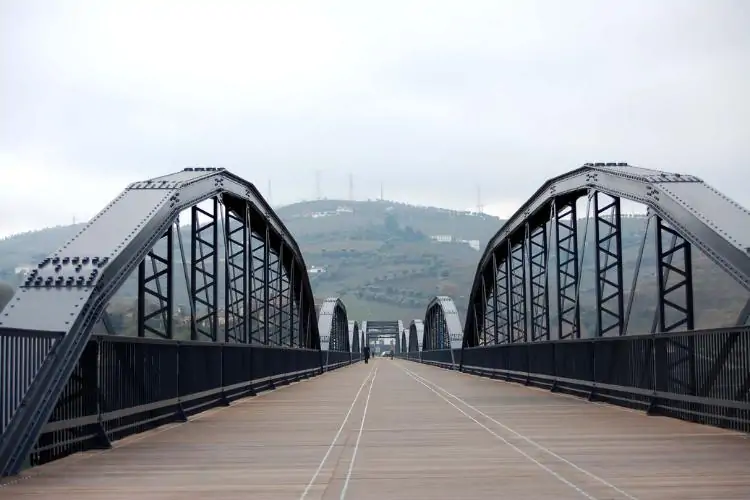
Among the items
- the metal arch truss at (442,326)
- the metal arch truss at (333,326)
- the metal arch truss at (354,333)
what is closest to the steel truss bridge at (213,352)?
the metal arch truss at (442,326)

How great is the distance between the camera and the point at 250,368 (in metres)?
28.0

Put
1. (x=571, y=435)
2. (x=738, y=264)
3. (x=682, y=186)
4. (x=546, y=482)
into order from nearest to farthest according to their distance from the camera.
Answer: (x=546, y=482)
(x=571, y=435)
(x=738, y=264)
(x=682, y=186)

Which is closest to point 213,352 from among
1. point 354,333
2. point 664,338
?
point 664,338

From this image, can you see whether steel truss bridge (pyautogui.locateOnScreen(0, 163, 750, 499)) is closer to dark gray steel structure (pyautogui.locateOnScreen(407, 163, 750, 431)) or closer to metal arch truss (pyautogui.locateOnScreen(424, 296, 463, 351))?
dark gray steel structure (pyautogui.locateOnScreen(407, 163, 750, 431))

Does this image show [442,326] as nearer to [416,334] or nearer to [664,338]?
[416,334]

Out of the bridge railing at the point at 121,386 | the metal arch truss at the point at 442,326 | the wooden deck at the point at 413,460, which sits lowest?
the wooden deck at the point at 413,460

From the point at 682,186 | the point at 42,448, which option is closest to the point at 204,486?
the point at 42,448

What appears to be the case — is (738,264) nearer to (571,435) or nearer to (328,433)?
(571,435)

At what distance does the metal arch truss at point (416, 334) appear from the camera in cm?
12338

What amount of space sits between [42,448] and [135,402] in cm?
375

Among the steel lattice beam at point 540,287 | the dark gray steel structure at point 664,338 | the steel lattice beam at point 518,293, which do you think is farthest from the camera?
the steel lattice beam at point 518,293

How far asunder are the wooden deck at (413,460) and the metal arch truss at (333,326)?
52.2 metres

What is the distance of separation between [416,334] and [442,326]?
162ft

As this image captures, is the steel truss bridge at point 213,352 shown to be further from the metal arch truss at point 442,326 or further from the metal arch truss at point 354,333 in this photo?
the metal arch truss at point 354,333
